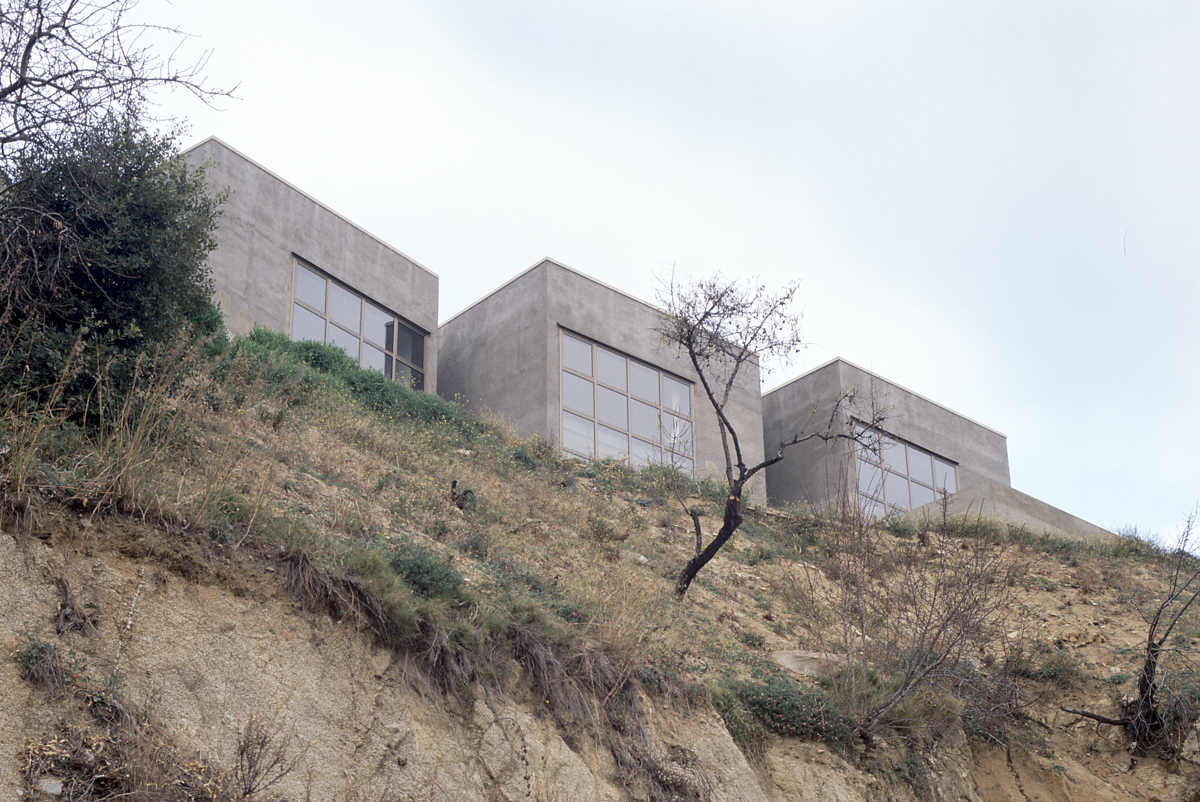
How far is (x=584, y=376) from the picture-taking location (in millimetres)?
23891

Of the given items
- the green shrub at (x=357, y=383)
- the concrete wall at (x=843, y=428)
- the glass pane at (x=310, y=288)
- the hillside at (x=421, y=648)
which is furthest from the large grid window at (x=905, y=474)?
the glass pane at (x=310, y=288)

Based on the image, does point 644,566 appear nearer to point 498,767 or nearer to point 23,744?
point 498,767

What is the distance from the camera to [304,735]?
6.93 meters

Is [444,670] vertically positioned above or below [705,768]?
above

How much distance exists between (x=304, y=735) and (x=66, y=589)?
72.5 inches

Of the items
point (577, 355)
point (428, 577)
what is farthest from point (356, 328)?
point (428, 577)

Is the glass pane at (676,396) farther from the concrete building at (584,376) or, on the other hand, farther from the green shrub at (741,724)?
the green shrub at (741,724)

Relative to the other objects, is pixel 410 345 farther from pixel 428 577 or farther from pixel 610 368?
pixel 428 577

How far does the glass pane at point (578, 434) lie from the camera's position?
→ 22906 millimetres

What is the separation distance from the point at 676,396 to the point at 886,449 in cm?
614

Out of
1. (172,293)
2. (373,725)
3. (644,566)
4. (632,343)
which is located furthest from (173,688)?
(632,343)

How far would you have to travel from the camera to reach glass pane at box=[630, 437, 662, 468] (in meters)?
23.9

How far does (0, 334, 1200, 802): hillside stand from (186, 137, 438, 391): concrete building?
4.49 meters

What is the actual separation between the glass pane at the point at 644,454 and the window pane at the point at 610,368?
146cm
